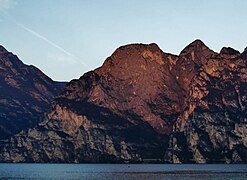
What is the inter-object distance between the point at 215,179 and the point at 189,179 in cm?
970

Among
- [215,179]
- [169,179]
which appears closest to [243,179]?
[215,179]

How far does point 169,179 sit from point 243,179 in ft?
98.2

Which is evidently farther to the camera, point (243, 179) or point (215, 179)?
point (215, 179)

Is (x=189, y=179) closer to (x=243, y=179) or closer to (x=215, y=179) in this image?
(x=215, y=179)

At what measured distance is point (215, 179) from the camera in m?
193

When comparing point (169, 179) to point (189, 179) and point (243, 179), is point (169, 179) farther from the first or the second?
point (243, 179)

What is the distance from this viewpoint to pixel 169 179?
197m

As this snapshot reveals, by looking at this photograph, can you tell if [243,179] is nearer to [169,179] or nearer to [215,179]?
[215,179]

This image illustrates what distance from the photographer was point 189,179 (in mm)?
194500

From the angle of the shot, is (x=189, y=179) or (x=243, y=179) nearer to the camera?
(x=243, y=179)

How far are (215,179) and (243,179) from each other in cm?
→ 1459

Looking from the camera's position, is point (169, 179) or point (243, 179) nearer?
point (243, 179)

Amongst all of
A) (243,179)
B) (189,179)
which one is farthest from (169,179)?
Answer: (243,179)

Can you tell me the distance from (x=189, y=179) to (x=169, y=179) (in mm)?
7877
